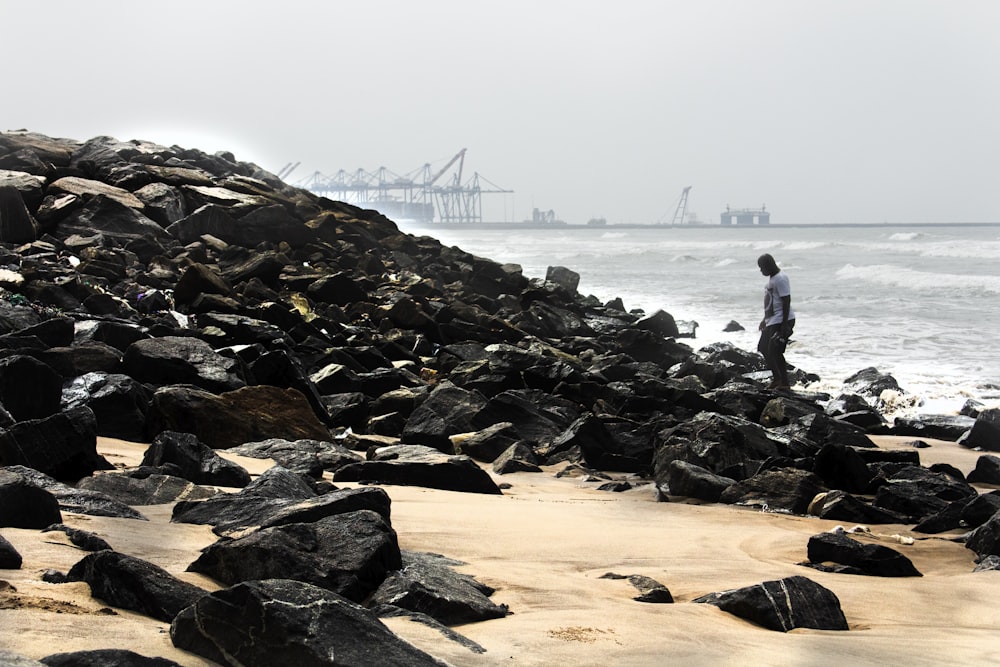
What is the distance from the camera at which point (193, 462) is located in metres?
Answer: 4.53

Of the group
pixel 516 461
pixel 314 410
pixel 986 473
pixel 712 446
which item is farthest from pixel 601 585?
pixel 986 473

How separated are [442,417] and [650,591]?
3671 mm

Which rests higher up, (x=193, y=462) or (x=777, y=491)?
(x=193, y=462)

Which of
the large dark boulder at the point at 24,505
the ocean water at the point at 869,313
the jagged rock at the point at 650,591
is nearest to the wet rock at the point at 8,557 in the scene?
the large dark boulder at the point at 24,505

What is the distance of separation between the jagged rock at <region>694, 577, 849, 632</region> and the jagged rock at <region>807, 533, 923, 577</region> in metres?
0.84

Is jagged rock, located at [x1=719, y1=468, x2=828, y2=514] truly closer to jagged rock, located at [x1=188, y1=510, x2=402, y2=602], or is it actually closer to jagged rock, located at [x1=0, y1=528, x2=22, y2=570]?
jagged rock, located at [x1=188, y1=510, x2=402, y2=602]

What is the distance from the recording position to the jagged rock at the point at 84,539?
310 centimetres

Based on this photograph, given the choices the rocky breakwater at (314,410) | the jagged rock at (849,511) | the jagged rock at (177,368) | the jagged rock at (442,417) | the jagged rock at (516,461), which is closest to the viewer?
the rocky breakwater at (314,410)

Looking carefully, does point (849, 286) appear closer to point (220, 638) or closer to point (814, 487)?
point (814, 487)

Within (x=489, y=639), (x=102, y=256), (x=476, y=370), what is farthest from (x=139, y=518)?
(x=102, y=256)

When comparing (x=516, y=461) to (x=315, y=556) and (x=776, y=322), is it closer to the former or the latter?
(x=315, y=556)

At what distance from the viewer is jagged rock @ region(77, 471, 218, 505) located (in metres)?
3.99

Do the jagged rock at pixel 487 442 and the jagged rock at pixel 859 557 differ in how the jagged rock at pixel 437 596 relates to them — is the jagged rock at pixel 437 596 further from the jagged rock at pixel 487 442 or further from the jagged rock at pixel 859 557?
the jagged rock at pixel 487 442

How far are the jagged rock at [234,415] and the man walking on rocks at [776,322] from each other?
210 inches
